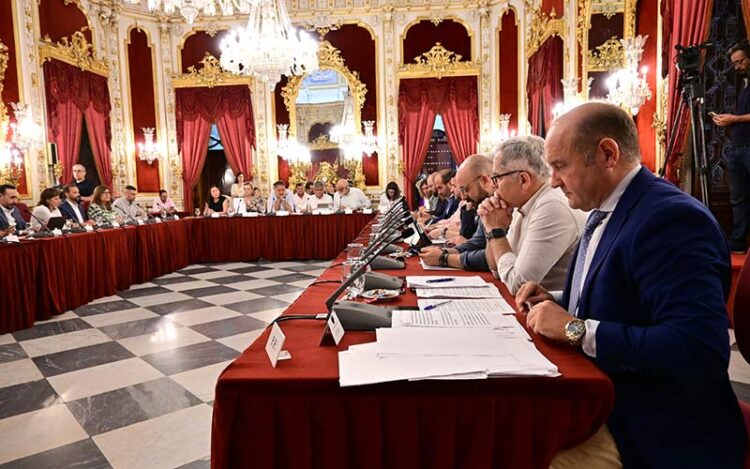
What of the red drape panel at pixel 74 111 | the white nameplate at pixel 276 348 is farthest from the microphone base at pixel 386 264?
the red drape panel at pixel 74 111

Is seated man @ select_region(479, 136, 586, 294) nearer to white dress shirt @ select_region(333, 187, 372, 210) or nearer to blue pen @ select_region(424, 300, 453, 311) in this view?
blue pen @ select_region(424, 300, 453, 311)

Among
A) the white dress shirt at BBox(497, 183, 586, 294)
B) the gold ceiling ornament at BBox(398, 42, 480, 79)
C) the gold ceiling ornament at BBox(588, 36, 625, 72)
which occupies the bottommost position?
the white dress shirt at BBox(497, 183, 586, 294)

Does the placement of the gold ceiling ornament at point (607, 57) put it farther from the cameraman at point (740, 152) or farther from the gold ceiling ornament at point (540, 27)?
the cameraman at point (740, 152)

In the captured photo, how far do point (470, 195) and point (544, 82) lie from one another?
555cm

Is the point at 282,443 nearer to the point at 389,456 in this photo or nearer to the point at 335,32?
the point at 389,456

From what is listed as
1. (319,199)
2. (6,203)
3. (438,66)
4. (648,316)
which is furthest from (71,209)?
(648,316)

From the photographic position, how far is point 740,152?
3.85 meters

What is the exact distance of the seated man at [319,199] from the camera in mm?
8477

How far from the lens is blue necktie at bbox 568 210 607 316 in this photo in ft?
4.01

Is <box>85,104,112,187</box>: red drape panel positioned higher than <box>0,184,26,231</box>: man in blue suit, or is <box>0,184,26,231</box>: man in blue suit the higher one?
<box>85,104,112,187</box>: red drape panel

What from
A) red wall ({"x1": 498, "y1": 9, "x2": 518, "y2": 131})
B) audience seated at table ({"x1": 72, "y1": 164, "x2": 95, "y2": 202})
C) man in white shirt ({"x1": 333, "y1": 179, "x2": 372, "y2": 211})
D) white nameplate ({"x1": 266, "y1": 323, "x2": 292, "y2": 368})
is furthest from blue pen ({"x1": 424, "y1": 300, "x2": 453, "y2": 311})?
red wall ({"x1": 498, "y1": 9, "x2": 518, "y2": 131})

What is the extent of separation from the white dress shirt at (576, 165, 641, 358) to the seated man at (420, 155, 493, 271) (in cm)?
98

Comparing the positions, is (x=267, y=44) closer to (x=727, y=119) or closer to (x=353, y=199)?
(x=353, y=199)

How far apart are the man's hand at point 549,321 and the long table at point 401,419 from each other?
3.6 inches
